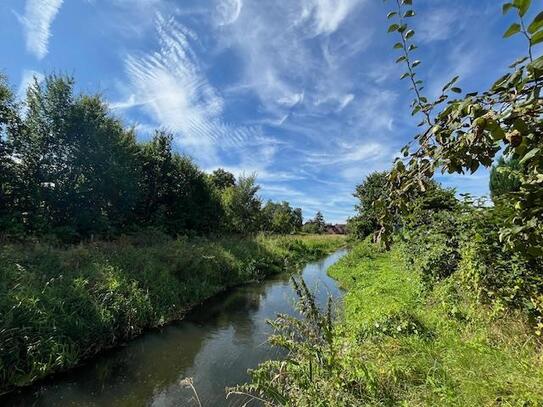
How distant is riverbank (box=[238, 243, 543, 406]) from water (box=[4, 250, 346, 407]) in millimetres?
1076

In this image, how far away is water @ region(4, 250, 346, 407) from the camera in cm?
609

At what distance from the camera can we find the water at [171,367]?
6090 millimetres

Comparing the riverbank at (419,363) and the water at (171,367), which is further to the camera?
the water at (171,367)

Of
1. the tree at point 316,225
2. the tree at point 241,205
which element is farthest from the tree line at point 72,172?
the tree at point 316,225

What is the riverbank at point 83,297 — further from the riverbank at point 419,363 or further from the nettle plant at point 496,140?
the nettle plant at point 496,140

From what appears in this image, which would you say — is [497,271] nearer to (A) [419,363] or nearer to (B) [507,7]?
(A) [419,363]

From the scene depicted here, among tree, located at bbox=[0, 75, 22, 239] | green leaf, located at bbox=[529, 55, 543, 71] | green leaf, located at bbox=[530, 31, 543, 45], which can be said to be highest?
tree, located at bbox=[0, 75, 22, 239]

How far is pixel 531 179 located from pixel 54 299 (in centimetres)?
907

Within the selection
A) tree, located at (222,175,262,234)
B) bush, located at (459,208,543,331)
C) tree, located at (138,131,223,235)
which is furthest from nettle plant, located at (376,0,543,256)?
tree, located at (222,175,262,234)

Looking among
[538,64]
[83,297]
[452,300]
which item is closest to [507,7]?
[538,64]

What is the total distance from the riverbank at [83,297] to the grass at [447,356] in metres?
1.85

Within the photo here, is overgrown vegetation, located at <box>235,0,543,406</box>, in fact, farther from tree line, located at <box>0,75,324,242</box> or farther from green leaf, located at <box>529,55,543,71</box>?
tree line, located at <box>0,75,324,242</box>

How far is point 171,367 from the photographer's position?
24.5 ft

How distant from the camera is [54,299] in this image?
7.70m
